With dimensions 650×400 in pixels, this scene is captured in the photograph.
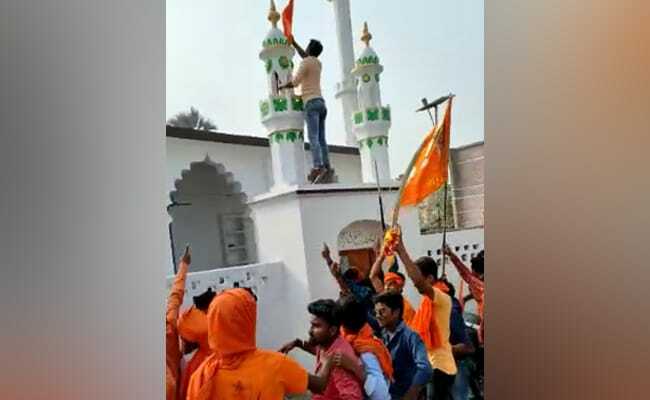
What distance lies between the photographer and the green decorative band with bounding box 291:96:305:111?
43.6 inches

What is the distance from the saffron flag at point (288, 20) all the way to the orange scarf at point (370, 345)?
0.62m

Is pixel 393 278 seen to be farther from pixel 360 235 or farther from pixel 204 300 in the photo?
pixel 204 300

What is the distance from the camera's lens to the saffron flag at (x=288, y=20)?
1088mm

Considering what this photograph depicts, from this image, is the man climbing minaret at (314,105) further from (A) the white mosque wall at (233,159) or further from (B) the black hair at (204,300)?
(B) the black hair at (204,300)

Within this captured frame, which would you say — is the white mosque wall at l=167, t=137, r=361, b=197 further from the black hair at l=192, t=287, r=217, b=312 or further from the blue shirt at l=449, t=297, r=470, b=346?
the blue shirt at l=449, t=297, r=470, b=346

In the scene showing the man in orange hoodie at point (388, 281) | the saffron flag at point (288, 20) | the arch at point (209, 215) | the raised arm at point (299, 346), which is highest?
Result: the saffron flag at point (288, 20)

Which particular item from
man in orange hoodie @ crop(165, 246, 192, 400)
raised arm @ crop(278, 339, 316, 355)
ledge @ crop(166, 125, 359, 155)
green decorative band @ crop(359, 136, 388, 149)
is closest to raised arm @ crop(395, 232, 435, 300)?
green decorative band @ crop(359, 136, 388, 149)

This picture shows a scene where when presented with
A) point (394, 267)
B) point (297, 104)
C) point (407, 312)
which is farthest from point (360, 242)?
point (297, 104)

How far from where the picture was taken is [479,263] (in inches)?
52.6

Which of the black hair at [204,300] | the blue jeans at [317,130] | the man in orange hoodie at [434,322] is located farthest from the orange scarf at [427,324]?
the black hair at [204,300]
